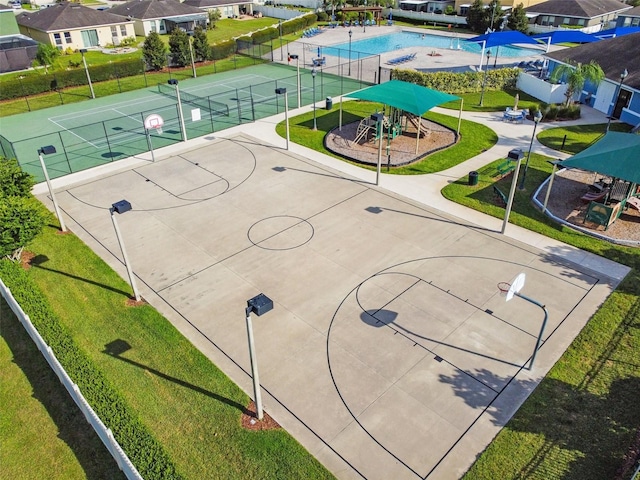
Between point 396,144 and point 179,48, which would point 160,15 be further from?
point 396,144

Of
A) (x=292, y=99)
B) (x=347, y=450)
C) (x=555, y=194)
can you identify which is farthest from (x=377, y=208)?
(x=292, y=99)

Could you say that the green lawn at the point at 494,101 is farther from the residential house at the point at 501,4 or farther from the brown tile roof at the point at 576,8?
the residential house at the point at 501,4

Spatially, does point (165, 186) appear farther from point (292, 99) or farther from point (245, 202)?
point (292, 99)

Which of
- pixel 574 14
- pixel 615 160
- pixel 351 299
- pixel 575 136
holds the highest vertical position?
pixel 574 14

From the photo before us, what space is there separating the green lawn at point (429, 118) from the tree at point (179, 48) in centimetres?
1929

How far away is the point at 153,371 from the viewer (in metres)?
13.9

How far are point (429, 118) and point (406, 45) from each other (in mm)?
31076

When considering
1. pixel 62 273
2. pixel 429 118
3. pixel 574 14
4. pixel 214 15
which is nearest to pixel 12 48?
pixel 214 15

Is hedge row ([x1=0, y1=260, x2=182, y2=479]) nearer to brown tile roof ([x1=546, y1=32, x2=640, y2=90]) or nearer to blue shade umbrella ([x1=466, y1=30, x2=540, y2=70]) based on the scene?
brown tile roof ([x1=546, y1=32, x2=640, y2=90])

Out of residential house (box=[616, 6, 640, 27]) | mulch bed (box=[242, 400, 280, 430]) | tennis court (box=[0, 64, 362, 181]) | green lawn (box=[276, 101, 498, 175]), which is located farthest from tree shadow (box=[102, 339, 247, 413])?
residential house (box=[616, 6, 640, 27])

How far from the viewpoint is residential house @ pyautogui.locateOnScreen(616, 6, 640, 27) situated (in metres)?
60.2

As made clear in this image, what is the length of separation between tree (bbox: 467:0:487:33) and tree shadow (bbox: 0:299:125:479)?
65.7 m

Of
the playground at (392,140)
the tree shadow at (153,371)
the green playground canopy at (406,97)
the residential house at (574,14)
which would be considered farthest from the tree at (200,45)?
the residential house at (574,14)

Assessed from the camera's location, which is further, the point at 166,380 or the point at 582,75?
the point at 582,75
